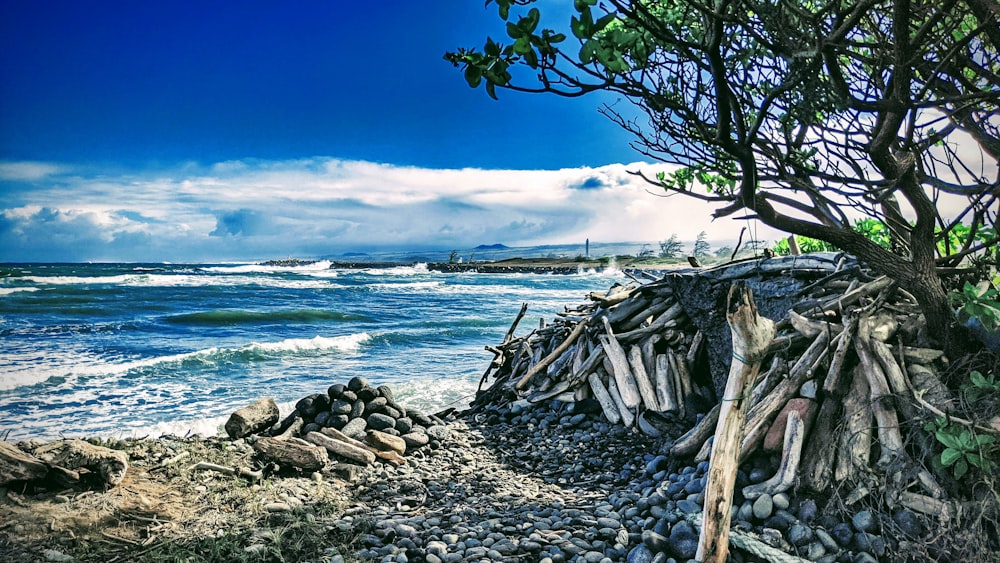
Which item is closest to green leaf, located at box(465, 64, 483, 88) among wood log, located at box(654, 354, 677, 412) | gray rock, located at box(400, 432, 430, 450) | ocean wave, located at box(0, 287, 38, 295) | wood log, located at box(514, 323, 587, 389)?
gray rock, located at box(400, 432, 430, 450)

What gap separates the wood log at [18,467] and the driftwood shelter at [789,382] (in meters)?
5.61

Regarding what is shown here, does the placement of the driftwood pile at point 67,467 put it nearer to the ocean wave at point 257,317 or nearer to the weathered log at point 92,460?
the weathered log at point 92,460

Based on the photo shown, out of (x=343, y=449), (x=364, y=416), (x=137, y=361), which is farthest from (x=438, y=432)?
(x=137, y=361)

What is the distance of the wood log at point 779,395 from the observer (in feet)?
16.4

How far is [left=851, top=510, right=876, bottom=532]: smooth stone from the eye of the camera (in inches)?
159

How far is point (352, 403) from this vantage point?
789 centimetres

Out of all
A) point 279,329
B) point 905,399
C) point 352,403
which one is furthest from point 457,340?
point 905,399

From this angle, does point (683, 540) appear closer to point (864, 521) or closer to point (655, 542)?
point (655, 542)

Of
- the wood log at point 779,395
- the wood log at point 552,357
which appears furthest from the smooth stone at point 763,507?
the wood log at point 552,357

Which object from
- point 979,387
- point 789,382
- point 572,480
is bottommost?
point 572,480

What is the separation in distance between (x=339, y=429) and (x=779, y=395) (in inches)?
203

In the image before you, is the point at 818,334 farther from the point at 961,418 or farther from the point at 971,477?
the point at 971,477

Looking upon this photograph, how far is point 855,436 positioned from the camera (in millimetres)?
4566

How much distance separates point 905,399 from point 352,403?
627 centimetres
